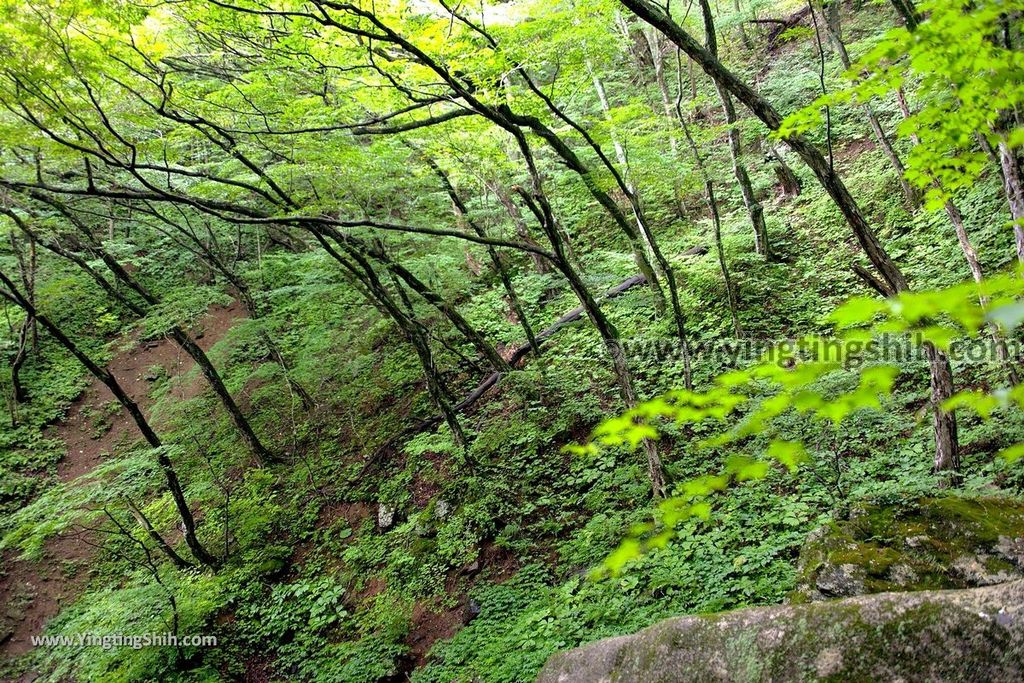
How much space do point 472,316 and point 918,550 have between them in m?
8.70

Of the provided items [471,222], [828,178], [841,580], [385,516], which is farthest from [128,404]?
[828,178]

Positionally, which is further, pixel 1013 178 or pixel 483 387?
pixel 483 387

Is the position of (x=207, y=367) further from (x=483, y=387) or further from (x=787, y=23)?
(x=787, y=23)

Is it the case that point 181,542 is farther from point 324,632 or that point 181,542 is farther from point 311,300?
point 311,300

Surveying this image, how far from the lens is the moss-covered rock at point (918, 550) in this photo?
2.98 meters

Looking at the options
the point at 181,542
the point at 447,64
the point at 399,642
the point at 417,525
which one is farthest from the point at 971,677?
the point at 181,542

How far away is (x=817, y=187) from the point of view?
11695mm

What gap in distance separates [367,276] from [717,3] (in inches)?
670

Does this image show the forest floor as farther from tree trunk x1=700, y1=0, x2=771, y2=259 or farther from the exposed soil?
tree trunk x1=700, y1=0, x2=771, y2=259

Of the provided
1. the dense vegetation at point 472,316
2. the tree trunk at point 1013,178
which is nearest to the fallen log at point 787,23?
the dense vegetation at point 472,316

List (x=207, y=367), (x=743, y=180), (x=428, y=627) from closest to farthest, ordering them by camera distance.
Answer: (x=428, y=627) → (x=743, y=180) → (x=207, y=367)

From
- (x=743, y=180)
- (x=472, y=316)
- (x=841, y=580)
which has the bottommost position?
(x=841, y=580)

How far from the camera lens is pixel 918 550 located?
325 centimetres

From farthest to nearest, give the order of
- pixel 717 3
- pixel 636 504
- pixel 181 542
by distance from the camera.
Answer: pixel 717 3 → pixel 181 542 → pixel 636 504
